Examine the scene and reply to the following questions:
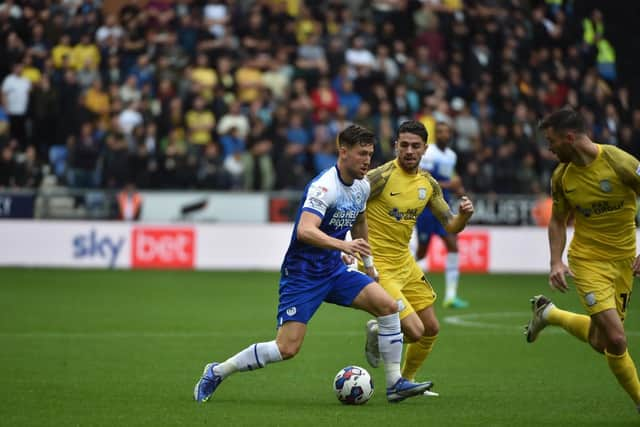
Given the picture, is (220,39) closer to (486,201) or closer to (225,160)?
(225,160)

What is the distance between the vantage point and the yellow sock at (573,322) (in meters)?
9.15

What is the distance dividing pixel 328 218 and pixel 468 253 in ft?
50.3

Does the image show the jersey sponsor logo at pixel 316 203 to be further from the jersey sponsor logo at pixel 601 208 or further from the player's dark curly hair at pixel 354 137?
the jersey sponsor logo at pixel 601 208

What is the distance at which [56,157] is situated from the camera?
2381 centimetres

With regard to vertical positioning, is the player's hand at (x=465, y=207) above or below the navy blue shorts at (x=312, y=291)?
above

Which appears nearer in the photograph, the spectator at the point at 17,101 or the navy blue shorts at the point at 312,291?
the navy blue shorts at the point at 312,291

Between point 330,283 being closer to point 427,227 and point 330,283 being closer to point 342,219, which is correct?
point 342,219

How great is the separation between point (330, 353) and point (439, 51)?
54.3ft

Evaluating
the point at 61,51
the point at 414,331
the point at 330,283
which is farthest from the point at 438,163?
the point at 61,51

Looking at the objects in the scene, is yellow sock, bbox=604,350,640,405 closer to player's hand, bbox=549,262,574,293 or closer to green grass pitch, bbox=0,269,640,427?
green grass pitch, bbox=0,269,640,427

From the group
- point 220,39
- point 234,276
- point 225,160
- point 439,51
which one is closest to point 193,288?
point 234,276

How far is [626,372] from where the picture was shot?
845 cm

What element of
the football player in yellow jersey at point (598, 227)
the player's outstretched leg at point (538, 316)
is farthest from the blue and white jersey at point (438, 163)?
the football player in yellow jersey at point (598, 227)

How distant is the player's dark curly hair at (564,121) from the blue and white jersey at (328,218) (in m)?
1.58
